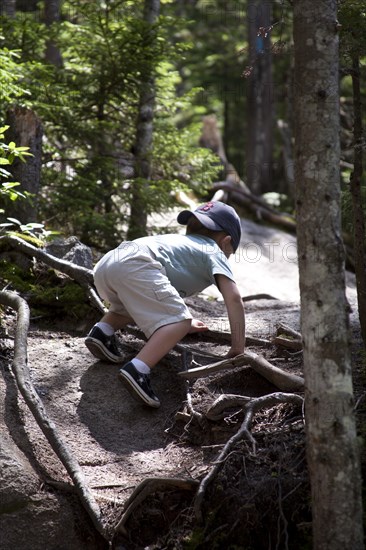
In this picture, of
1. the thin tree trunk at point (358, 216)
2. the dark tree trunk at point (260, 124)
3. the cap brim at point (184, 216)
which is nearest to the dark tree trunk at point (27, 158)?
the cap brim at point (184, 216)

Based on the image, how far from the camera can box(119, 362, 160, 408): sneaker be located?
15.7 feet

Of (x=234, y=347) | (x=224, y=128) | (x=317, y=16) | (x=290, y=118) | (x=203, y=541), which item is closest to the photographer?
(x=317, y=16)

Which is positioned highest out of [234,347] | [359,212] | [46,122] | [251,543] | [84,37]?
[84,37]

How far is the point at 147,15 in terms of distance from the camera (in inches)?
399

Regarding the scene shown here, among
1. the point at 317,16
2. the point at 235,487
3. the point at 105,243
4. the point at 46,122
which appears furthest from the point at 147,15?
the point at 235,487

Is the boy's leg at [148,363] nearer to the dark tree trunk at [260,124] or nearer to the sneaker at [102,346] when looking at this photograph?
the sneaker at [102,346]

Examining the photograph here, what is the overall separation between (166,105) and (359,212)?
590cm

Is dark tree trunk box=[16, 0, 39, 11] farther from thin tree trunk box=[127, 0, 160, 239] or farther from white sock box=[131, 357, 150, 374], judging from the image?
white sock box=[131, 357, 150, 374]

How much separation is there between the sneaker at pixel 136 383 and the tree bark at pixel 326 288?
1.72 metres

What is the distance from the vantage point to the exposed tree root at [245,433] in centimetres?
390

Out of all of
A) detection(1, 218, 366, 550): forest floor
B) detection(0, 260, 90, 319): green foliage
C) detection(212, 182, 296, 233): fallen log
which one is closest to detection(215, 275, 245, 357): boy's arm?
detection(1, 218, 366, 550): forest floor

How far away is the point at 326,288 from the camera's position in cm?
338

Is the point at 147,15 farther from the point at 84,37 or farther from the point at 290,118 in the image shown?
the point at 290,118

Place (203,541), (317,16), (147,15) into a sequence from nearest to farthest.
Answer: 1. (317,16)
2. (203,541)
3. (147,15)
